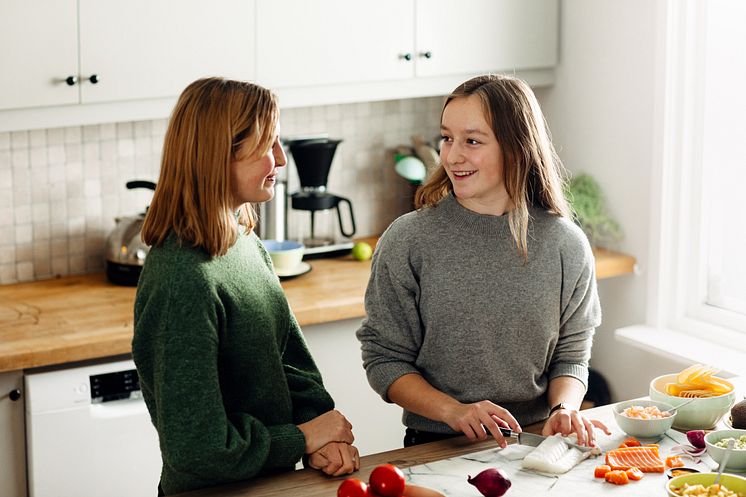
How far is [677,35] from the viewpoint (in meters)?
3.10

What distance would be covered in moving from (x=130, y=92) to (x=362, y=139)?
100 centimetres

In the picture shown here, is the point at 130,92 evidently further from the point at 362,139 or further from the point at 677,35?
the point at 677,35

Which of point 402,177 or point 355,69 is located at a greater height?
point 355,69

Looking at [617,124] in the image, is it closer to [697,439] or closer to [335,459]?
[697,439]

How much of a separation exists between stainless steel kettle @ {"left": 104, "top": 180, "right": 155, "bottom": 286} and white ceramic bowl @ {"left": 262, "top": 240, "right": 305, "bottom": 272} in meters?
0.38

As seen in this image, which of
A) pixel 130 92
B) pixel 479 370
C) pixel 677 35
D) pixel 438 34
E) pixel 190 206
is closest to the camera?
pixel 190 206

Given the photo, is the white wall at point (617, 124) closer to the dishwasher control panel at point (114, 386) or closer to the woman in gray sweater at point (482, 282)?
the woman in gray sweater at point (482, 282)

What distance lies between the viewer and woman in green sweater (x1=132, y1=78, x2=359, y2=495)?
158 centimetres

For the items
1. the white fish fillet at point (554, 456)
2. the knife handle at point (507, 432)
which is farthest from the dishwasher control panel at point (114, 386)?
the white fish fillet at point (554, 456)

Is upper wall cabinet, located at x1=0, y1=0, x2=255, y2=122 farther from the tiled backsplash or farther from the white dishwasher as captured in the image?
the white dishwasher

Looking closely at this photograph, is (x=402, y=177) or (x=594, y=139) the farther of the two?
(x=402, y=177)

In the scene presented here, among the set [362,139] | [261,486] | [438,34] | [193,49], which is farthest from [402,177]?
[261,486]

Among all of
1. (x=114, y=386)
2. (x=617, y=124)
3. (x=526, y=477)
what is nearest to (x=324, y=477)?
(x=526, y=477)

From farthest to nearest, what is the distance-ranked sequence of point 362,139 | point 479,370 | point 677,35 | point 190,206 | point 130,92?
point 362,139 < point 677,35 < point 130,92 < point 479,370 < point 190,206
